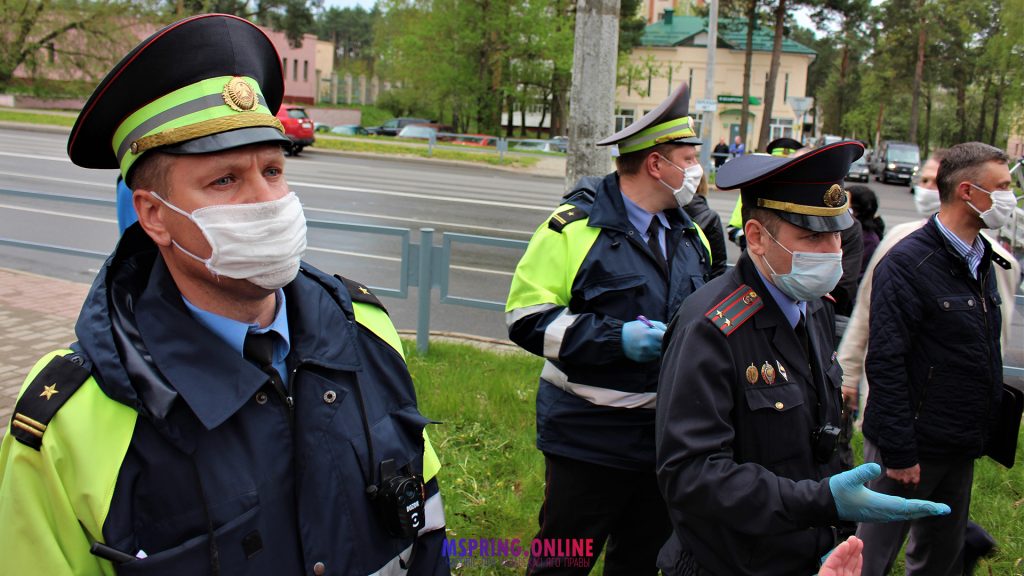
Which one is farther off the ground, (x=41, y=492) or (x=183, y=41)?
(x=183, y=41)

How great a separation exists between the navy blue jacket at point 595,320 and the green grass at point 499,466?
1085 millimetres

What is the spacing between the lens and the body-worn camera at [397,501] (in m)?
1.77

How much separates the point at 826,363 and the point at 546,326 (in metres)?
1.08

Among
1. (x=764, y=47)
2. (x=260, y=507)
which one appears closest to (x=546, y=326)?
(x=260, y=507)

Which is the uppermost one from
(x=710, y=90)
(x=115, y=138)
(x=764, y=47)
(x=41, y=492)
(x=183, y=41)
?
(x=764, y=47)

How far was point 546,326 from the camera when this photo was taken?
318cm

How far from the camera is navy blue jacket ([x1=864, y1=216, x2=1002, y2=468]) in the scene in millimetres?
3389

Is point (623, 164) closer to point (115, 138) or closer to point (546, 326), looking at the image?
point (546, 326)

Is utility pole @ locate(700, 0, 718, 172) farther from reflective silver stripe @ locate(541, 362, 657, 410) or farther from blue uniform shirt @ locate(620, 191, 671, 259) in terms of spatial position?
reflective silver stripe @ locate(541, 362, 657, 410)

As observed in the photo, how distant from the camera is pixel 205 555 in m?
1.56

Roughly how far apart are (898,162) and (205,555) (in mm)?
41275

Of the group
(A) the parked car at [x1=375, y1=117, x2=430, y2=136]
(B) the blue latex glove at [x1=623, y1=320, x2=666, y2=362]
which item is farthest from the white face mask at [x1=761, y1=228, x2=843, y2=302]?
(A) the parked car at [x1=375, y1=117, x2=430, y2=136]

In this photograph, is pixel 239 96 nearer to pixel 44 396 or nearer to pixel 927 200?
pixel 44 396

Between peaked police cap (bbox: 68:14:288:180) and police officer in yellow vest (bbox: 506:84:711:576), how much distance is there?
168 cm
